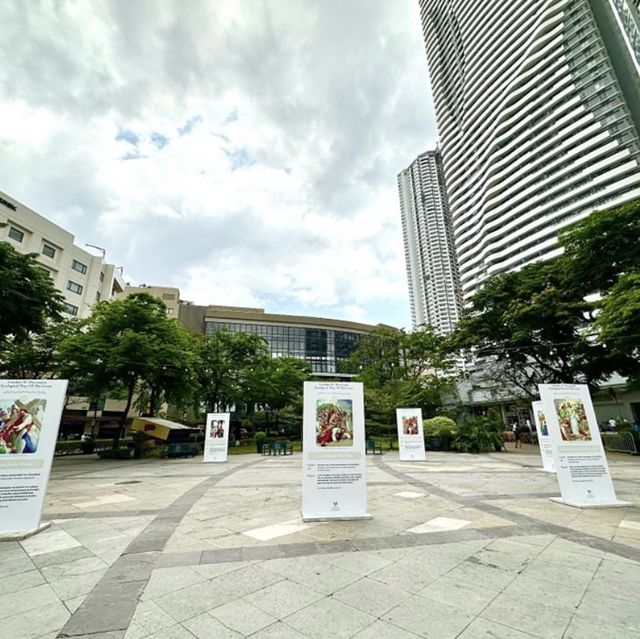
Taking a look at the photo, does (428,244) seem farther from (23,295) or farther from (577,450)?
(577,450)

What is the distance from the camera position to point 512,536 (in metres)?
5.29

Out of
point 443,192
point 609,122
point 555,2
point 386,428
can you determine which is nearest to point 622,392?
point 386,428

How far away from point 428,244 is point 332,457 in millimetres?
99969

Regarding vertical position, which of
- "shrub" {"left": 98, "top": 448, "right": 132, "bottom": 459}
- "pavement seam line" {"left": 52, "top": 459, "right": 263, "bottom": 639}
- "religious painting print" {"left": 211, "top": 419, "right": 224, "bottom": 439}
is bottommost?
"pavement seam line" {"left": 52, "top": 459, "right": 263, "bottom": 639}

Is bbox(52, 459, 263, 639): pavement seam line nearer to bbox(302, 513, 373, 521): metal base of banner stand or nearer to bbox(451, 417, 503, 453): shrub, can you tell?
bbox(302, 513, 373, 521): metal base of banner stand

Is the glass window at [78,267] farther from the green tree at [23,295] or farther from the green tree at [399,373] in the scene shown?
the green tree at [399,373]

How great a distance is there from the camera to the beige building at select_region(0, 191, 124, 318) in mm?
35656

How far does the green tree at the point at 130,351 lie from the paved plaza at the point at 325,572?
12610mm

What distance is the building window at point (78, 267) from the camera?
42688 millimetres

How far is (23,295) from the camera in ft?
47.4

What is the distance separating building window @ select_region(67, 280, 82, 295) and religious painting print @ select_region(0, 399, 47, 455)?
4364 centimetres

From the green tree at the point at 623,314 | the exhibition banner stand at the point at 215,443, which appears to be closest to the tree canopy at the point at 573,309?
the green tree at the point at 623,314

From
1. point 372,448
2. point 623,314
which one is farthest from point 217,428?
point 623,314

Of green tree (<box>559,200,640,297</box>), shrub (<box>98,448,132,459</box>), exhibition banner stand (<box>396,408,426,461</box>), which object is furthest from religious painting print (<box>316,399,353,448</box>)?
shrub (<box>98,448,132,459</box>)
